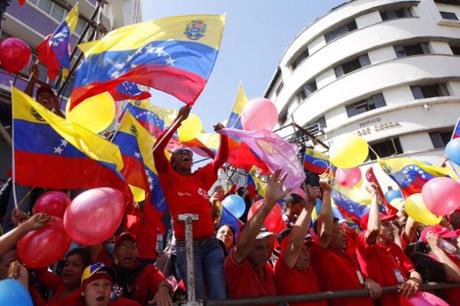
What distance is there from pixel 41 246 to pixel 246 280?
1445mm

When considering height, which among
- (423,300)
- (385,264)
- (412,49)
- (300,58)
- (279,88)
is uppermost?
(300,58)

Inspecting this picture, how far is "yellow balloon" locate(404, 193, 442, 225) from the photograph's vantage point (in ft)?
12.8

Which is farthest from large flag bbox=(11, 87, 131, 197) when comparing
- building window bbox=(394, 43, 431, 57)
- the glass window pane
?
building window bbox=(394, 43, 431, 57)

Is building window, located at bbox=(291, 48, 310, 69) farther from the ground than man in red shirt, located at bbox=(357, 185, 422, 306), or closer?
farther from the ground

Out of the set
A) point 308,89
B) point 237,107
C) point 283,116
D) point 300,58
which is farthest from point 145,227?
point 283,116

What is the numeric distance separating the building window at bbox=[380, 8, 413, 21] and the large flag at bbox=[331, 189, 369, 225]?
65.8ft

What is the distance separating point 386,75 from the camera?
19.0 meters

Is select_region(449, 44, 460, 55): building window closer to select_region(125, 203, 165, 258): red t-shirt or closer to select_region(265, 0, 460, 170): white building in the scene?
select_region(265, 0, 460, 170): white building

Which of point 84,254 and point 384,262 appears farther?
point 384,262

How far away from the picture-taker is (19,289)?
176 centimetres

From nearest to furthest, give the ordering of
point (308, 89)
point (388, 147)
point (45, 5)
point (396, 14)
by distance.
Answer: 1. point (45, 5)
2. point (388, 147)
3. point (396, 14)
4. point (308, 89)

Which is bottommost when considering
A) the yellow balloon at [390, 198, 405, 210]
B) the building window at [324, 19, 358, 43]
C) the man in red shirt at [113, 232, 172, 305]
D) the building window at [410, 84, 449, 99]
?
the man in red shirt at [113, 232, 172, 305]

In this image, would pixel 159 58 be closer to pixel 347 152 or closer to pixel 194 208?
pixel 194 208

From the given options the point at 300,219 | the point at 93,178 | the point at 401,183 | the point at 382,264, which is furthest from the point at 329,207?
the point at 401,183
